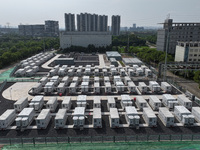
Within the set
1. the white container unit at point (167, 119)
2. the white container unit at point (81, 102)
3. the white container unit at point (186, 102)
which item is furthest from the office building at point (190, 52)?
the white container unit at point (81, 102)

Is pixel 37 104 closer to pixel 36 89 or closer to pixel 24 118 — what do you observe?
pixel 24 118

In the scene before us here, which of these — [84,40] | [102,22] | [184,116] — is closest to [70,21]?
[102,22]

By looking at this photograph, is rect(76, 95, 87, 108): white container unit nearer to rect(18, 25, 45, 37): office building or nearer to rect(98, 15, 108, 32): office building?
rect(98, 15, 108, 32): office building

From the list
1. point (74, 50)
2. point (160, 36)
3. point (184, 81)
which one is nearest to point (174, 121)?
point (184, 81)

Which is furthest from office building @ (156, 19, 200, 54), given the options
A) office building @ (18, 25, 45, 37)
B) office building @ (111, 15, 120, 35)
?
office building @ (18, 25, 45, 37)

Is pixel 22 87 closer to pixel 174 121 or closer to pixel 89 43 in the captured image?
pixel 174 121

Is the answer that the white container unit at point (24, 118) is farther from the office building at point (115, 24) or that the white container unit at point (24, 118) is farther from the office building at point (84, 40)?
the office building at point (115, 24)
